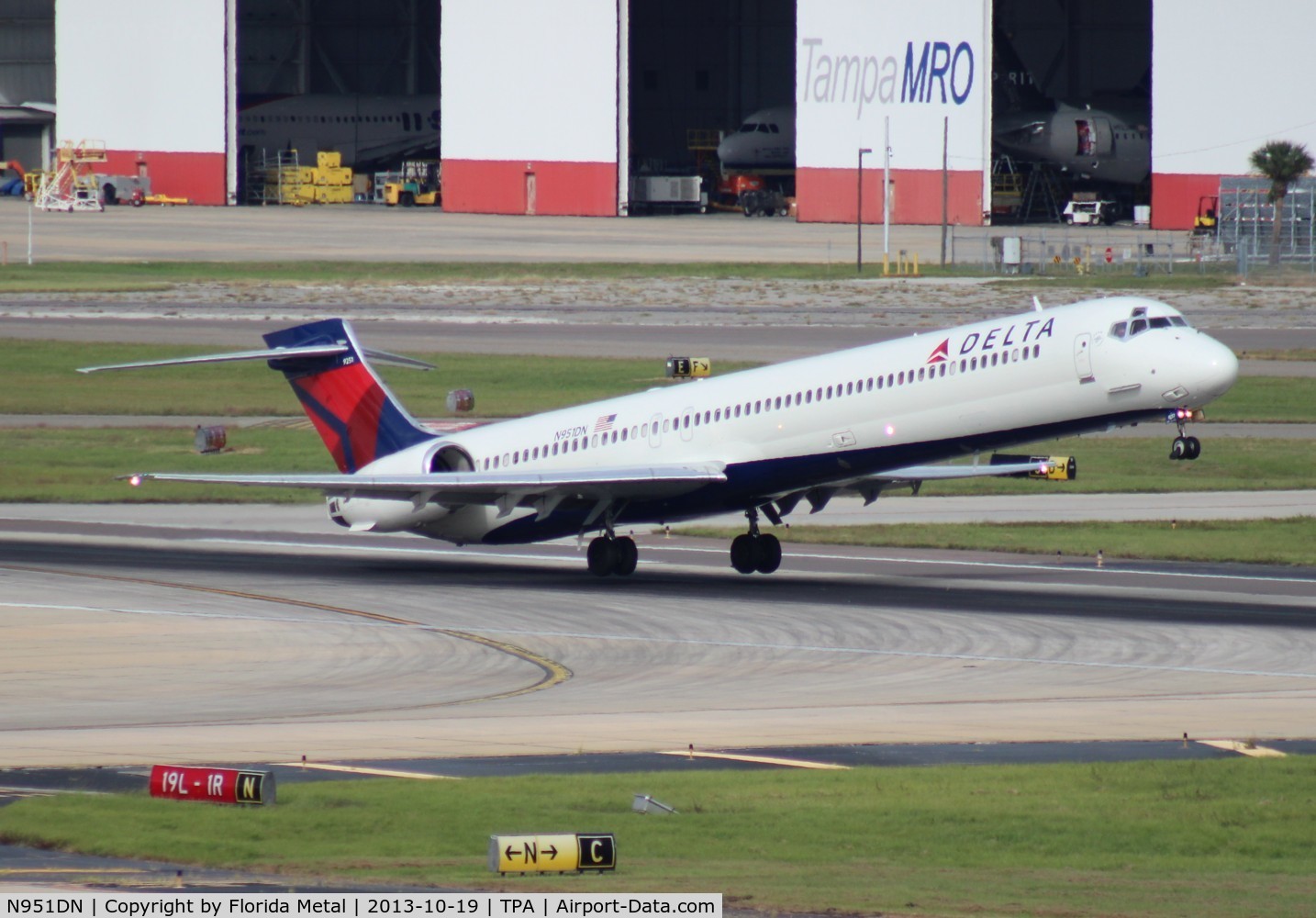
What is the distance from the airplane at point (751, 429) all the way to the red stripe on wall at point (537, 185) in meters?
95.3

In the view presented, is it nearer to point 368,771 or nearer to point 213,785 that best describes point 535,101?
point 368,771

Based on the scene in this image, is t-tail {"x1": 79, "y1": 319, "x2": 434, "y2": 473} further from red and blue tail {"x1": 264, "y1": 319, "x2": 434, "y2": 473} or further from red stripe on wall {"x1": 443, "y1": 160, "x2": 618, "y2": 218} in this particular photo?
red stripe on wall {"x1": 443, "y1": 160, "x2": 618, "y2": 218}

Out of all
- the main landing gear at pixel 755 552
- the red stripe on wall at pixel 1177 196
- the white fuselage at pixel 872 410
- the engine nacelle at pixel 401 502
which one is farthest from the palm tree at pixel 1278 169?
the engine nacelle at pixel 401 502

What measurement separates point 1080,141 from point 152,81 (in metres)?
70.2

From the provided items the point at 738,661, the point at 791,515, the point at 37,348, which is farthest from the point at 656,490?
the point at 37,348

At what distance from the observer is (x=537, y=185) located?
446 ft

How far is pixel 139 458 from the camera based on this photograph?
54.6m

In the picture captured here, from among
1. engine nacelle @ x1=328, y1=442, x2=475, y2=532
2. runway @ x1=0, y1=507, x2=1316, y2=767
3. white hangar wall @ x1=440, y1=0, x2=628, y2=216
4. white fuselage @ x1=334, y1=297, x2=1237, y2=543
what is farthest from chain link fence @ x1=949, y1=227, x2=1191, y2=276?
engine nacelle @ x1=328, y1=442, x2=475, y2=532

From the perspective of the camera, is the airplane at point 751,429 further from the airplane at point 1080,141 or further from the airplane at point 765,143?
the airplane at point 765,143

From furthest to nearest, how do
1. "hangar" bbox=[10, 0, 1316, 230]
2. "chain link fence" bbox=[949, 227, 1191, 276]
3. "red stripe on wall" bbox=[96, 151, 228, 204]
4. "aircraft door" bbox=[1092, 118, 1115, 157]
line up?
1. "red stripe on wall" bbox=[96, 151, 228, 204]
2. "aircraft door" bbox=[1092, 118, 1115, 157]
3. "hangar" bbox=[10, 0, 1316, 230]
4. "chain link fence" bbox=[949, 227, 1191, 276]

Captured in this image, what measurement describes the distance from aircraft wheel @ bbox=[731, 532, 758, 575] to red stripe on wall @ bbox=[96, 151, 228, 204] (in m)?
113

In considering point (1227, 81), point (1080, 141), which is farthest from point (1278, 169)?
point (1080, 141)

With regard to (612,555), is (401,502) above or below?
above

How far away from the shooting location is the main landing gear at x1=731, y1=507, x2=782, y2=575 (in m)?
38.8
